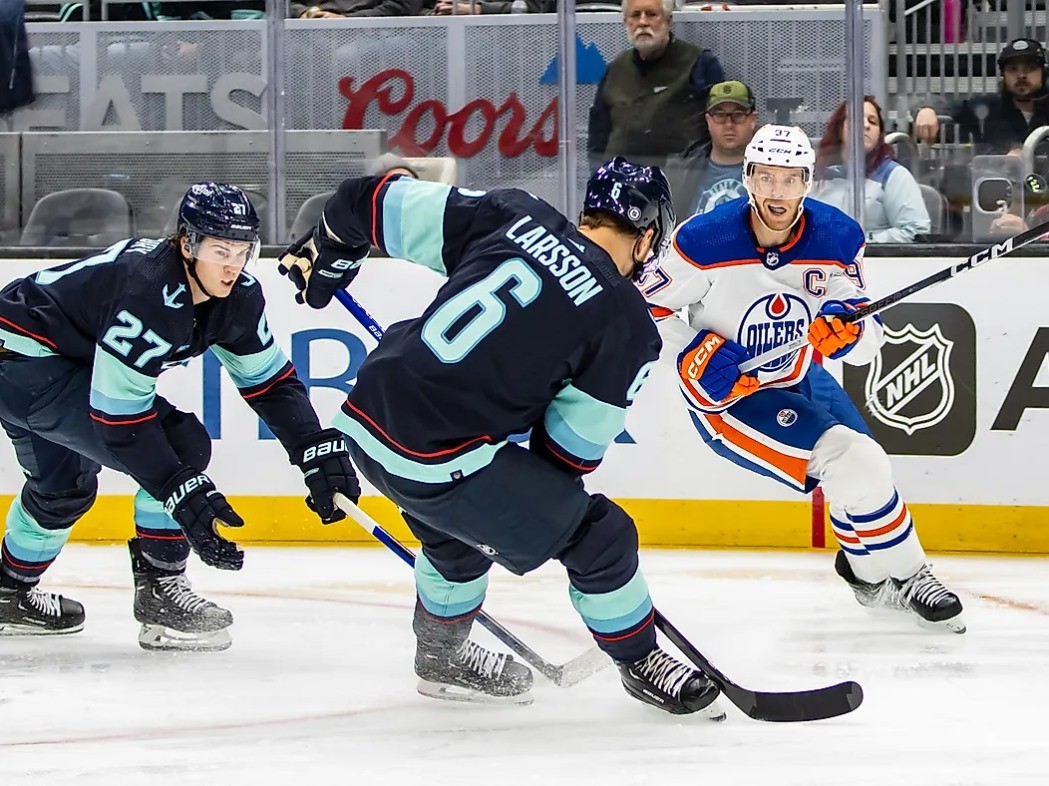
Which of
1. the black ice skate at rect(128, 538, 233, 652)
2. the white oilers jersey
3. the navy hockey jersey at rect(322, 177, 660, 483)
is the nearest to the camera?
the navy hockey jersey at rect(322, 177, 660, 483)

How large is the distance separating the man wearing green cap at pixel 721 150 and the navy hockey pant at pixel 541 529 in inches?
84.7

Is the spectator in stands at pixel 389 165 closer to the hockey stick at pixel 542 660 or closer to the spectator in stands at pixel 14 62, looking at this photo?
the spectator in stands at pixel 14 62

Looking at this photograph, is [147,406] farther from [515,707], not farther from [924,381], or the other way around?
[924,381]

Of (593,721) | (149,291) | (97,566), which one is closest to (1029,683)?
(593,721)

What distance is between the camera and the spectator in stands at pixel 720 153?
14.7ft

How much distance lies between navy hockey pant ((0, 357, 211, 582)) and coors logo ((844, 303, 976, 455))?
6.66ft

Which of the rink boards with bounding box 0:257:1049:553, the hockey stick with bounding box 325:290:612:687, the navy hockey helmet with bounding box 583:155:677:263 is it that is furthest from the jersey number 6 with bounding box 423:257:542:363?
the rink boards with bounding box 0:257:1049:553

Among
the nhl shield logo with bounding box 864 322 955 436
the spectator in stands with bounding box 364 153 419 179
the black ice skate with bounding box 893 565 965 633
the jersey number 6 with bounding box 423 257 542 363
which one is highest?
the spectator in stands with bounding box 364 153 419 179

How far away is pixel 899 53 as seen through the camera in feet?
14.6

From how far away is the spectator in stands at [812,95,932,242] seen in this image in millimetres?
4398

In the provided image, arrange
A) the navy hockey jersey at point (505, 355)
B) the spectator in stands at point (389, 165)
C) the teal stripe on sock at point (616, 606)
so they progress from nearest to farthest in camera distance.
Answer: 1. the navy hockey jersey at point (505, 355)
2. the teal stripe on sock at point (616, 606)
3. the spectator in stands at point (389, 165)

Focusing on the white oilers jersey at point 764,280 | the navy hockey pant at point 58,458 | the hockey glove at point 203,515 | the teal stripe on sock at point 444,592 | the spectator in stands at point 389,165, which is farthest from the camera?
the spectator in stands at point 389,165

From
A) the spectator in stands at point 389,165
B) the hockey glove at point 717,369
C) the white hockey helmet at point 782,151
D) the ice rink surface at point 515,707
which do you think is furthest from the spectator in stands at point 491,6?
the ice rink surface at point 515,707

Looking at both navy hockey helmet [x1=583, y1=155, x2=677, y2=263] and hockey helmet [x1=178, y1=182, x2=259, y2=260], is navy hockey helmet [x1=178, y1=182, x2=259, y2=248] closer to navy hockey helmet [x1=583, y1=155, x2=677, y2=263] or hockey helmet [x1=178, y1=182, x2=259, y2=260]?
hockey helmet [x1=178, y1=182, x2=259, y2=260]
